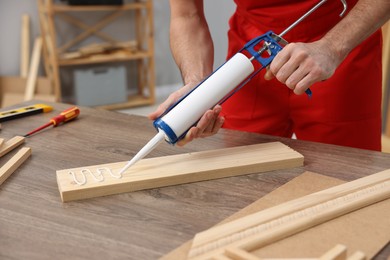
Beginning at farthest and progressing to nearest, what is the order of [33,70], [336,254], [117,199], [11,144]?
[33,70] → [11,144] → [117,199] → [336,254]

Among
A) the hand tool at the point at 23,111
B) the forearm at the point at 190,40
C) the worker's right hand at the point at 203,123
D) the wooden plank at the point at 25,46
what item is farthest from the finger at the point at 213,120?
the wooden plank at the point at 25,46

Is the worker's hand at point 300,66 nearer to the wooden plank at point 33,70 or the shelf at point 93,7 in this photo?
the shelf at point 93,7

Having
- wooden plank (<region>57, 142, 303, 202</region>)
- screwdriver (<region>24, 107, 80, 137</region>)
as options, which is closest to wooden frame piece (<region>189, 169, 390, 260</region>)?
wooden plank (<region>57, 142, 303, 202</region>)

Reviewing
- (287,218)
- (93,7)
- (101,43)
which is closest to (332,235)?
(287,218)

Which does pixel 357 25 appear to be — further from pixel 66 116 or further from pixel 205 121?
pixel 66 116

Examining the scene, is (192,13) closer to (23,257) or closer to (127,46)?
(23,257)

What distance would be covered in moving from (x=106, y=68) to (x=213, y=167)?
2.62 metres

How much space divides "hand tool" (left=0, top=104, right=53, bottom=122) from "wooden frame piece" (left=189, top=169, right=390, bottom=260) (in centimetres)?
73

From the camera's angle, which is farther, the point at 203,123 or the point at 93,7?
the point at 93,7

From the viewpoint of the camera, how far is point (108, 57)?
10.7 feet

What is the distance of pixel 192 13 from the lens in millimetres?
1229

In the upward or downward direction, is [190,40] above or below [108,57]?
above

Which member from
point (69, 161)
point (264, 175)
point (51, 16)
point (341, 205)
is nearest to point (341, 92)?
point (264, 175)

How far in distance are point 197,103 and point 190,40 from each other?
406 mm
